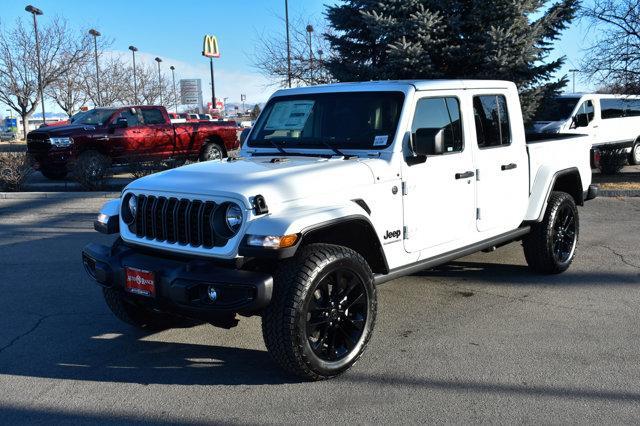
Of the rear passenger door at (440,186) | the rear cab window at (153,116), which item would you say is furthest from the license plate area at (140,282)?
the rear cab window at (153,116)

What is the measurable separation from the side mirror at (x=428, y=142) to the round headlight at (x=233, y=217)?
155 centimetres

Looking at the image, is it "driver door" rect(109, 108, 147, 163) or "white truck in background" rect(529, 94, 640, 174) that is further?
"driver door" rect(109, 108, 147, 163)

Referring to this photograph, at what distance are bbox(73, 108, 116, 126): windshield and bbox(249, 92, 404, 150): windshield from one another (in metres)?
10.8

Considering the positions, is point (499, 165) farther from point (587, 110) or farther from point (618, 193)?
point (587, 110)

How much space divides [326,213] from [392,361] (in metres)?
1.20

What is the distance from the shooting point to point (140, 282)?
4082 millimetres

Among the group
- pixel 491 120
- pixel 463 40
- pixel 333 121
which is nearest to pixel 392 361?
pixel 333 121

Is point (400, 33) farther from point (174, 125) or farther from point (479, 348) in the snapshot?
point (479, 348)

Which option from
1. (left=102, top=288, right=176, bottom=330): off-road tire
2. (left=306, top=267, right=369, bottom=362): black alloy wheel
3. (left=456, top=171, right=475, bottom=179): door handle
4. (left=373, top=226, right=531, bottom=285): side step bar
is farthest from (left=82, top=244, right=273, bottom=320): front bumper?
(left=456, top=171, right=475, bottom=179): door handle

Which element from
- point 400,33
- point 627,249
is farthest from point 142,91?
point 627,249

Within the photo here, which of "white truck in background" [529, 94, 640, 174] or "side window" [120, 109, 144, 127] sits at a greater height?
"side window" [120, 109, 144, 127]

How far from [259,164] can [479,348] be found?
210 centimetres

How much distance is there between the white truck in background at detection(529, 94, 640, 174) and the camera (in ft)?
47.4

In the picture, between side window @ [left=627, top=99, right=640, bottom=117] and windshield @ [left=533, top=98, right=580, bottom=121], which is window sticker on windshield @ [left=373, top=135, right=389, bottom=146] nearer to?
windshield @ [left=533, top=98, right=580, bottom=121]
